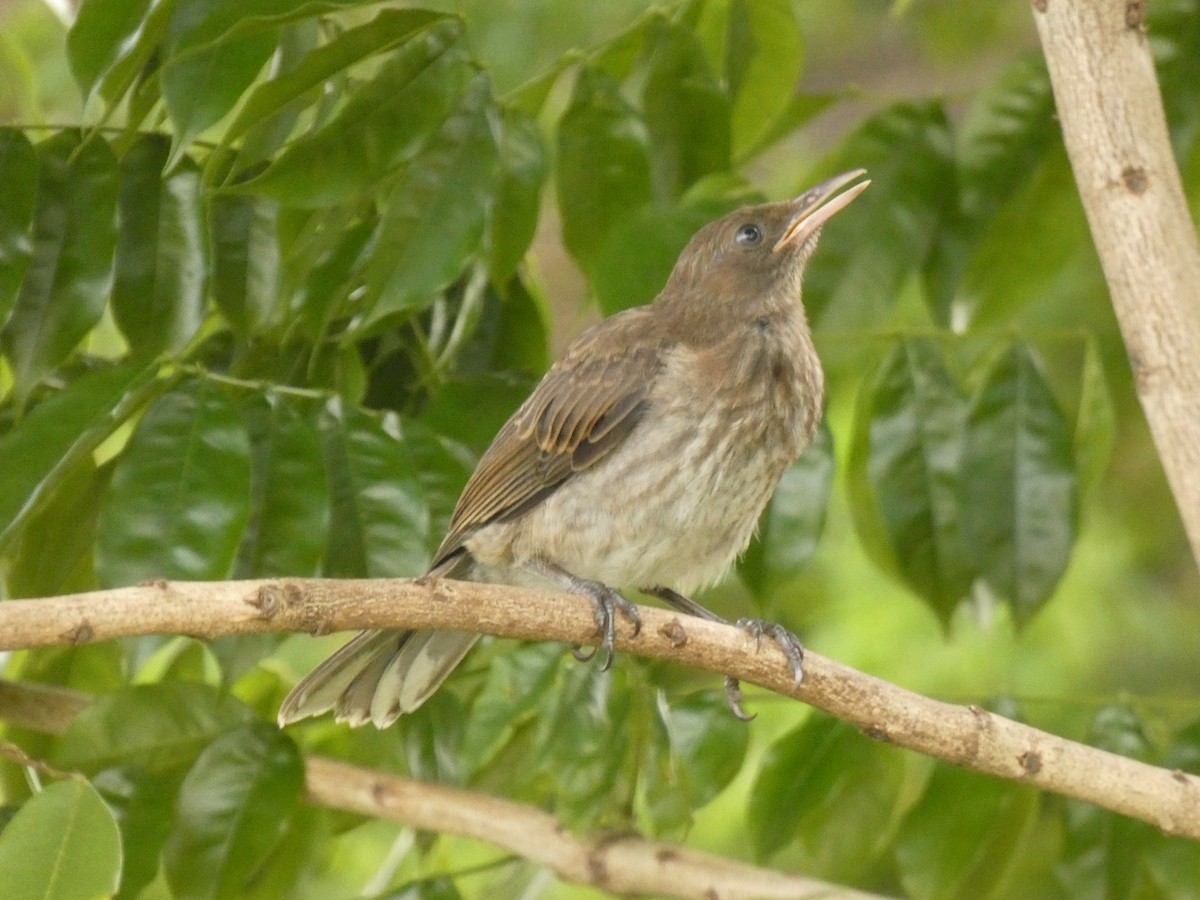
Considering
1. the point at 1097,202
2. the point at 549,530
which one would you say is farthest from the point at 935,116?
the point at 549,530

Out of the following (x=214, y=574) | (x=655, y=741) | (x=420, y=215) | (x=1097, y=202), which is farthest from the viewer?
(x=655, y=741)

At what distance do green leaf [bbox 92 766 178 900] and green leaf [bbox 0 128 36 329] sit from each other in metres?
0.88

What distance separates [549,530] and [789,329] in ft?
2.52

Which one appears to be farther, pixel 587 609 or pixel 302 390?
pixel 302 390

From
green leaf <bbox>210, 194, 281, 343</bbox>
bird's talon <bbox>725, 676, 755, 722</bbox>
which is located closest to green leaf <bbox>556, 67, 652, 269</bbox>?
green leaf <bbox>210, 194, 281, 343</bbox>

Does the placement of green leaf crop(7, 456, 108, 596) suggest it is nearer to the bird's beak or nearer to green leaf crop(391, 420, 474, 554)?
green leaf crop(391, 420, 474, 554)

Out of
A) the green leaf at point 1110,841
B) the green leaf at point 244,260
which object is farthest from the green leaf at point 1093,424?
the green leaf at point 244,260

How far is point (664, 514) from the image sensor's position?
134 inches

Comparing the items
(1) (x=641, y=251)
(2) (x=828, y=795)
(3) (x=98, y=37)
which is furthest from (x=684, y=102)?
(2) (x=828, y=795)

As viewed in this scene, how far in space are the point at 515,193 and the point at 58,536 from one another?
3.72 ft

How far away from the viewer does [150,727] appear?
3000 millimetres

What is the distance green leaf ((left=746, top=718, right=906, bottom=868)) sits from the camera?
3.11 m

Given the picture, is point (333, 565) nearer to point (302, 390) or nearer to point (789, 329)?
point (302, 390)

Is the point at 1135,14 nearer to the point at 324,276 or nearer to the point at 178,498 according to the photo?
the point at 324,276
